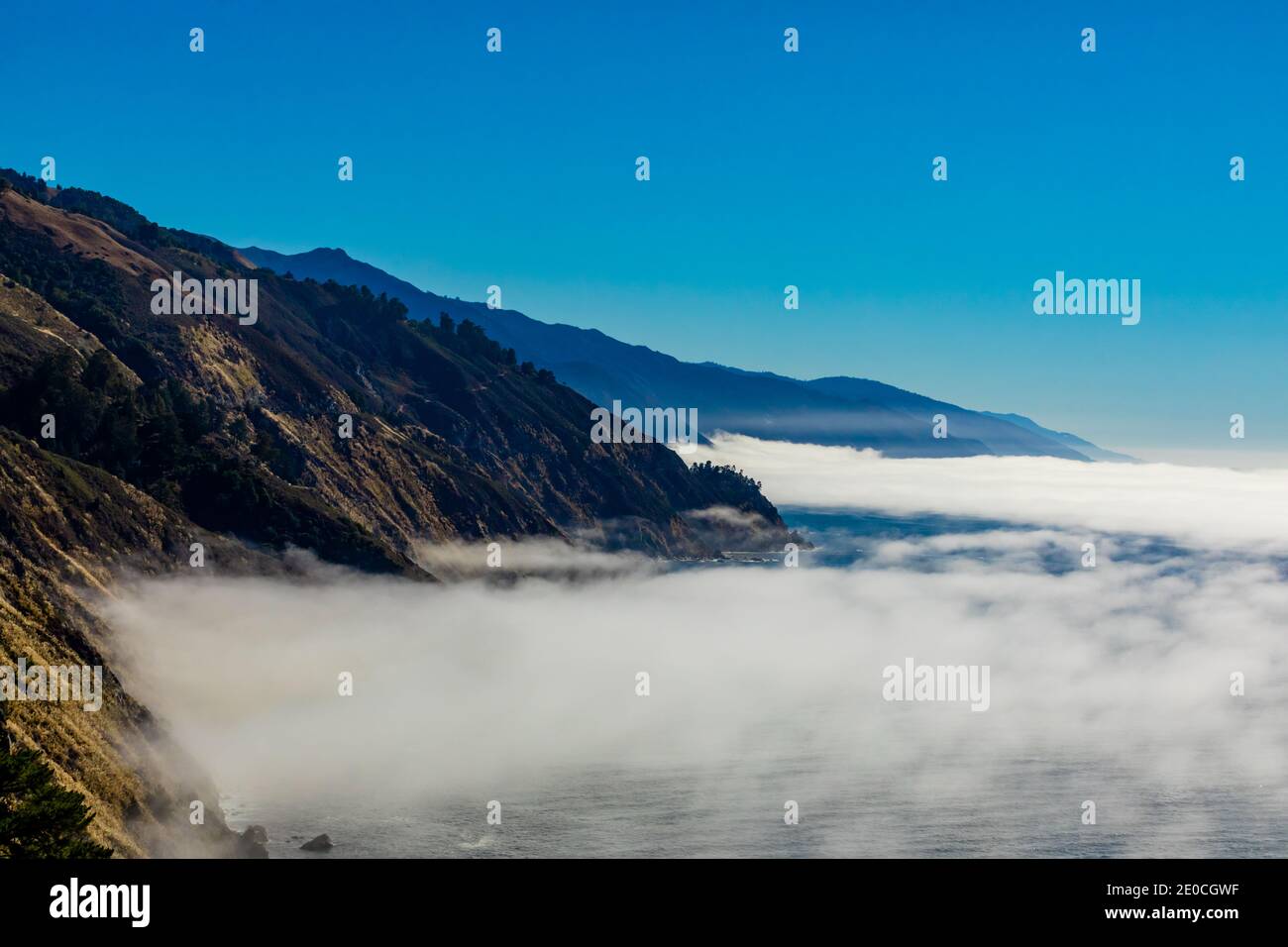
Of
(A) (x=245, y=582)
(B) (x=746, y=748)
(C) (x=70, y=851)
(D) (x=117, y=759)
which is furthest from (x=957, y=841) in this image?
(A) (x=245, y=582)

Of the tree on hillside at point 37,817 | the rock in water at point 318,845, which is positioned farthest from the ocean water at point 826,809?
the tree on hillside at point 37,817

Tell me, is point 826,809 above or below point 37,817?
below

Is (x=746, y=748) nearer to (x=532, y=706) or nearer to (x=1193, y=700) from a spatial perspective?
(x=532, y=706)

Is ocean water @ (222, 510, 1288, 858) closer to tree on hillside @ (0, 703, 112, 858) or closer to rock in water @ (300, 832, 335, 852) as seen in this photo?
rock in water @ (300, 832, 335, 852)

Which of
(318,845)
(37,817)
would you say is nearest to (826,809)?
(318,845)

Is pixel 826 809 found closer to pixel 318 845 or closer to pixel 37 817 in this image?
pixel 318 845

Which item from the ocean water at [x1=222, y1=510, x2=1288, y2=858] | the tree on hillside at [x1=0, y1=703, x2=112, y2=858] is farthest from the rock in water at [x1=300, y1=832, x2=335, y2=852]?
the tree on hillside at [x1=0, y1=703, x2=112, y2=858]
